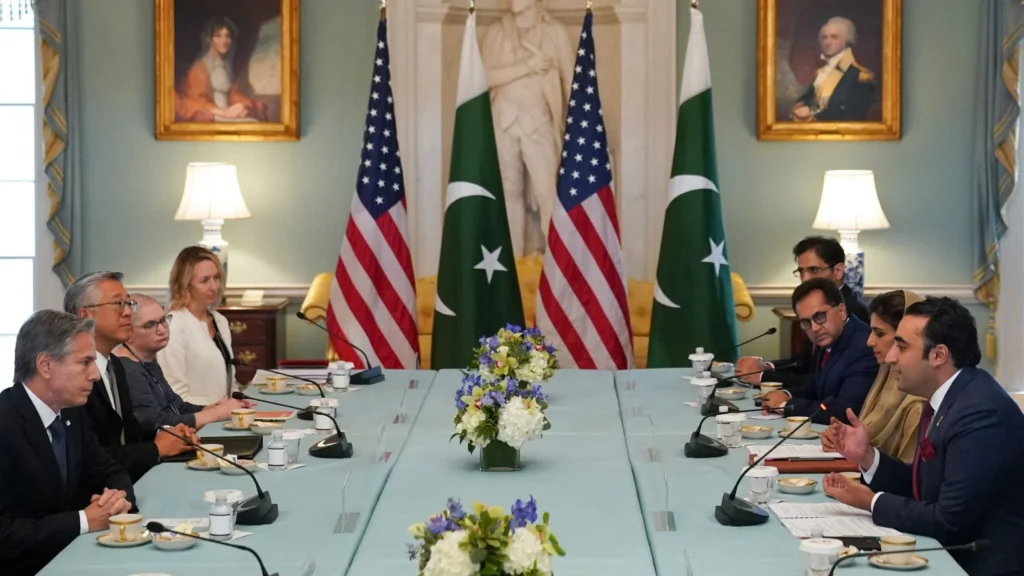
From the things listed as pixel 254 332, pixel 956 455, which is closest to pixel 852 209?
pixel 254 332

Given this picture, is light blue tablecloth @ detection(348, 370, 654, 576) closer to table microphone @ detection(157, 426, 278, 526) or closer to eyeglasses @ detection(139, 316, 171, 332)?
table microphone @ detection(157, 426, 278, 526)

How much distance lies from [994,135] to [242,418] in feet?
16.8

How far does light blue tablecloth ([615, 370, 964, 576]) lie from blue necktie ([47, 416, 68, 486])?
1.48 metres

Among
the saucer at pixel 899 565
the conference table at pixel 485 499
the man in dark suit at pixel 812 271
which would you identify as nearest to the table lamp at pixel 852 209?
the man in dark suit at pixel 812 271

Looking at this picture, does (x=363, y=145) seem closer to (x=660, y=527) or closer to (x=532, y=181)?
(x=532, y=181)

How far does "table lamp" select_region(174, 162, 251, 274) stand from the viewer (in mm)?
7551

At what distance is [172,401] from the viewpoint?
486 centimetres

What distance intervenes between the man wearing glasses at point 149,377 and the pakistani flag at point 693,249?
2947 millimetres

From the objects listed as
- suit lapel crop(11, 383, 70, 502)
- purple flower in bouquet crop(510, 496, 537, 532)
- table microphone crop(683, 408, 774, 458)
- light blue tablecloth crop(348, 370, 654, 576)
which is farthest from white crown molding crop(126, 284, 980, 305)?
purple flower in bouquet crop(510, 496, 537, 532)

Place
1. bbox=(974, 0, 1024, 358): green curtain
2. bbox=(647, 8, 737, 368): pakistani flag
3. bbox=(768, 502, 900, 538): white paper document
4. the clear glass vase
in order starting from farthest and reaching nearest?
1. bbox=(974, 0, 1024, 358): green curtain
2. bbox=(647, 8, 737, 368): pakistani flag
3. the clear glass vase
4. bbox=(768, 502, 900, 538): white paper document

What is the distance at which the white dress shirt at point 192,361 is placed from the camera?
211 inches

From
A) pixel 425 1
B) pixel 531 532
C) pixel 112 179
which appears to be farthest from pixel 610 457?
pixel 112 179

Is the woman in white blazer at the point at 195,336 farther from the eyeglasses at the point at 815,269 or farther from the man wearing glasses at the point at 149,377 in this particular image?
the eyeglasses at the point at 815,269

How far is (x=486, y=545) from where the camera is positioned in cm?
203
